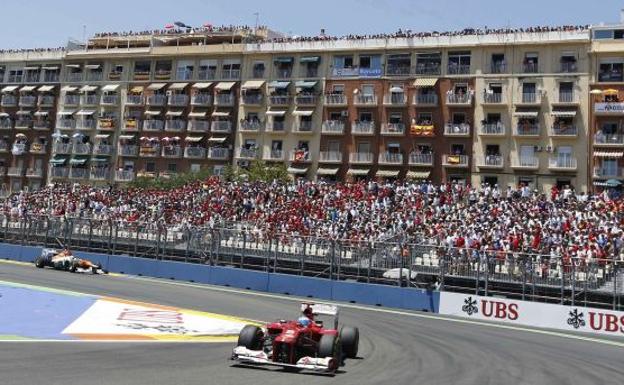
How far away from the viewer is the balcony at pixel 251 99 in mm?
59875

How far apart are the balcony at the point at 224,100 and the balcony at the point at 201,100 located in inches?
29.1

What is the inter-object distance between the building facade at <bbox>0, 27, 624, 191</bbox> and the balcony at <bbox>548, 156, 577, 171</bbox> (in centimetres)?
10

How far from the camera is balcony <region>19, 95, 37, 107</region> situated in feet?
236

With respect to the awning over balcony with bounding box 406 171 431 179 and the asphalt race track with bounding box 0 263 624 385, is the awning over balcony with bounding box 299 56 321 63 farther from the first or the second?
the asphalt race track with bounding box 0 263 624 385

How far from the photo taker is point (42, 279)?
2784 centimetres

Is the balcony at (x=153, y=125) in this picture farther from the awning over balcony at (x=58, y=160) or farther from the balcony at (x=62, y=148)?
the awning over balcony at (x=58, y=160)

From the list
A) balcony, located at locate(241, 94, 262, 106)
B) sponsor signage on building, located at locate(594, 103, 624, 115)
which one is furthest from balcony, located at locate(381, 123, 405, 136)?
sponsor signage on building, located at locate(594, 103, 624, 115)

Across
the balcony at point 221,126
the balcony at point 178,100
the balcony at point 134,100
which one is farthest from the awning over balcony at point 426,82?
the balcony at point 134,100

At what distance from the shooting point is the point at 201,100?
203 feet

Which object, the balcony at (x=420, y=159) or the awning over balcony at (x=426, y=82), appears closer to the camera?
the balcony at (x=420, y=159)

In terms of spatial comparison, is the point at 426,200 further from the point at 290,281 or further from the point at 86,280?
the point at 86,280

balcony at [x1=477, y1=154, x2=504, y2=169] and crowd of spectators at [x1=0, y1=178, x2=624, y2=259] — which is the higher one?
balcony at [x1=477, y1=154, x2=504, y2=169]

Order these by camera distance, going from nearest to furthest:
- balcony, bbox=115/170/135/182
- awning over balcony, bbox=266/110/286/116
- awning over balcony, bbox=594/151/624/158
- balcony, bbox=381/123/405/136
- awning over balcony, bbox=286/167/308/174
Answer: awning over balcony, bbox=594/151/624/158 → balcony, bbox=381/123/405/136 → awning over balcony, bbox=286/167/308/174 → awning over balcony, bbox=266/110/286/116 → balcony, bbox=115/170/135/182

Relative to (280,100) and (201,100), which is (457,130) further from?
(201,100)
